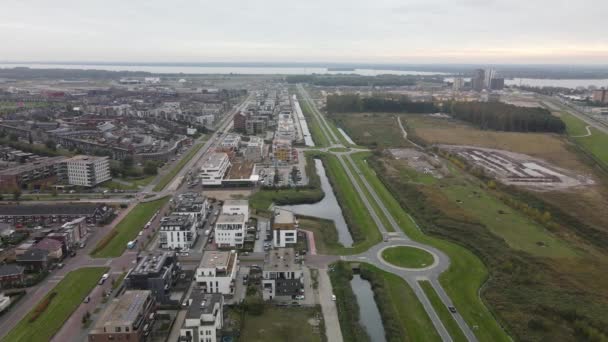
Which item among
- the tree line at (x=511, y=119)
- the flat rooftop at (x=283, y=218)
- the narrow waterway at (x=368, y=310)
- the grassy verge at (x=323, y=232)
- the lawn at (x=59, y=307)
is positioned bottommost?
the narrow waterway at (x=368, y=310)

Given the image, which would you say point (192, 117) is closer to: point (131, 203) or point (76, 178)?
point (76, 178)

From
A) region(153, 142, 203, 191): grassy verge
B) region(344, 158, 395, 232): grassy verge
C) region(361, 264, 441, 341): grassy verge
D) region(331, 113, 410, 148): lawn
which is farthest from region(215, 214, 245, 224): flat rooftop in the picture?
region(331, 113, 410, 148): lawn

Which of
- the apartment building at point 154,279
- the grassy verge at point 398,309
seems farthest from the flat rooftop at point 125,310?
the grassy verge at point 398,309

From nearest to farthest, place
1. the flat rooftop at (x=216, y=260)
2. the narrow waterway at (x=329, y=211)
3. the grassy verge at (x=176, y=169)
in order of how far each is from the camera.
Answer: the flat rooftop at (x=216, y=260) → the narrow waterway at (x=329, y=211) → the grassy verge at (x=176, y=169)

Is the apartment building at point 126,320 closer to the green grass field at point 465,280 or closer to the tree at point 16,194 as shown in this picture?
the green grass field at point 465,280

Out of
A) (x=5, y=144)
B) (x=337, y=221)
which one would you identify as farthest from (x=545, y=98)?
(x=5, y=144)
